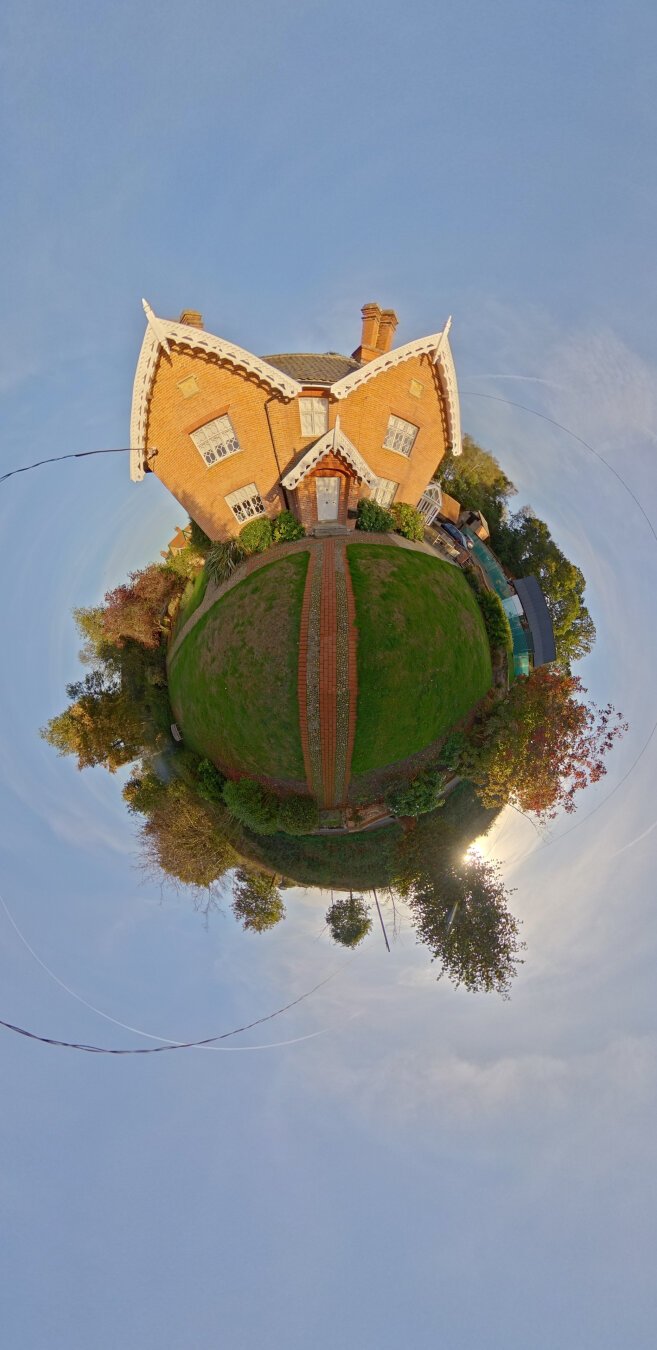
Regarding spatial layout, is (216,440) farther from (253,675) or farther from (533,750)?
(533,750)

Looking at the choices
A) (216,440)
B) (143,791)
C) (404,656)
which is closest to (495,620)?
(404,656)

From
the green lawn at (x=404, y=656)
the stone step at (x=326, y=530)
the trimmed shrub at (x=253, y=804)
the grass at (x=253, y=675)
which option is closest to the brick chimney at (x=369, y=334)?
the stone step at (x=326, y=530)

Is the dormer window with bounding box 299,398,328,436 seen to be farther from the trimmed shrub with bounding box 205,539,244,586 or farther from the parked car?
the parked car

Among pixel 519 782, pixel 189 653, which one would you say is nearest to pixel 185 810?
pixel 189 653

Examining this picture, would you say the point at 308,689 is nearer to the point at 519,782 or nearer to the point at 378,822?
the point at 378,822

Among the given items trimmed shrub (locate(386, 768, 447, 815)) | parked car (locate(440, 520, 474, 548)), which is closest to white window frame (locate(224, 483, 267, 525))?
parked car (locate(440, 520, 474, 548))

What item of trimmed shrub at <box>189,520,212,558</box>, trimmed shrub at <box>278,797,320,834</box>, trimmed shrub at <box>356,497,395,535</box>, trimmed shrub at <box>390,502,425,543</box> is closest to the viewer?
trimmed shrub at <box>278,797,320,834</box>

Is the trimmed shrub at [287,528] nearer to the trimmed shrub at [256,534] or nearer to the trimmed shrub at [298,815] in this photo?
the trimmed shrub at [256,534]
